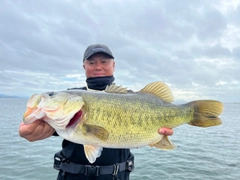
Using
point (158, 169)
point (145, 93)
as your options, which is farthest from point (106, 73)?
point (158, 169)

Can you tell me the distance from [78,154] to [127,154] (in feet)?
2.62

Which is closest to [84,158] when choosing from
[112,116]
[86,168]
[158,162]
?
[86,168]

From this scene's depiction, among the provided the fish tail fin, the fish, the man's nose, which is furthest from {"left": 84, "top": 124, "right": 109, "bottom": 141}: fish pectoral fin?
the man's nose

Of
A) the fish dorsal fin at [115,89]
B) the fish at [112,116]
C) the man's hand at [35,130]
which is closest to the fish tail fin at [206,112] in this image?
the fish at [112,116]

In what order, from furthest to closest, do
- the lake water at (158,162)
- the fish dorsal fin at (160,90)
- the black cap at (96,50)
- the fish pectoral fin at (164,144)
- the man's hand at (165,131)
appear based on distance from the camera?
1. the lake water at (158,162)
2. the black cap at (96,50)
3. the fish dorsal fin at (160,90)
4. the fish pectoral fin at (164,144)
5. the man's hand at (165,131)

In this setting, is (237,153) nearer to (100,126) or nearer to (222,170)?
(222,170)

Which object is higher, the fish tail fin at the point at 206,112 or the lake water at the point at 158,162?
the fish tail fin at the point at 206,112

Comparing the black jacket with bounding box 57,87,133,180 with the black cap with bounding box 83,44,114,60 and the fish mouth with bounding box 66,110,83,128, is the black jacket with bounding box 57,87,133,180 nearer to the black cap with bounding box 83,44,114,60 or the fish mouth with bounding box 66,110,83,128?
the fish mouth with bounding box 66,110,83,128

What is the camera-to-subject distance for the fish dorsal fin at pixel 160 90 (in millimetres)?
3383

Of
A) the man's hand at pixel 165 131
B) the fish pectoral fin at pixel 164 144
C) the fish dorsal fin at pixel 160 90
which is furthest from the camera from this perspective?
the fish dorsal fin at pixel 160 90

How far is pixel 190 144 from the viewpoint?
16.9 metres

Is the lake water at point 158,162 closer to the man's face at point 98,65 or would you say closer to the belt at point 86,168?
the belt at point 86,168

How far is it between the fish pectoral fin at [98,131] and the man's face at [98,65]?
1.42 metres

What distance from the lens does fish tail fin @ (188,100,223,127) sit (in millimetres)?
3223
